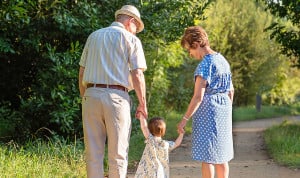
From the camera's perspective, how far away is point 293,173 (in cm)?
846

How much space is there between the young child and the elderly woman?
0.24 m

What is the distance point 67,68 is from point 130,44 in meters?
3.86

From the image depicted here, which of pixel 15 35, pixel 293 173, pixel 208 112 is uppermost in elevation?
pixel 15 35

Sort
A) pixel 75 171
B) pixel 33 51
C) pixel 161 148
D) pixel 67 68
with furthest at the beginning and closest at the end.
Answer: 1. pixel 33 51
2. pixel 67 68
3. pixel 75 171
4. pixel 161 148

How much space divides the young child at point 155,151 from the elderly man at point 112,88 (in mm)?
398

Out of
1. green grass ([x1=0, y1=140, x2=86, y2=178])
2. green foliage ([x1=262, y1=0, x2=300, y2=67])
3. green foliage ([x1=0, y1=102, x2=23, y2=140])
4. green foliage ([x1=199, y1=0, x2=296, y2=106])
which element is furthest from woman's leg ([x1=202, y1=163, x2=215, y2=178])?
green foliage ([x1=199, y1=0, x2=296, y2=106])

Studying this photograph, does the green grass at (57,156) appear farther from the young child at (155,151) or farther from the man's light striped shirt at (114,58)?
the man's light striped shirt at (114,58)

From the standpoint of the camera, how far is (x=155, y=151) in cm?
589

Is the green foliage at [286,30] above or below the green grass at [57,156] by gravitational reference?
above

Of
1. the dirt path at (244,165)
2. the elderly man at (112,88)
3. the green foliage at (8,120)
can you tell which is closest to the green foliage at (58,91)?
the green foliage at (8,120)

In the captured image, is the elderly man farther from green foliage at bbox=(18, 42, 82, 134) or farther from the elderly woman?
green foliage at bbox=(18, 42, 82, 134)

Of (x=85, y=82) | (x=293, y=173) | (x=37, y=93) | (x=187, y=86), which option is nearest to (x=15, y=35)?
(x=37, y=93)

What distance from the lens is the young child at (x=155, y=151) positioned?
586 centimetres

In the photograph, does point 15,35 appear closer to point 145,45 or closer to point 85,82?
point 145,45
